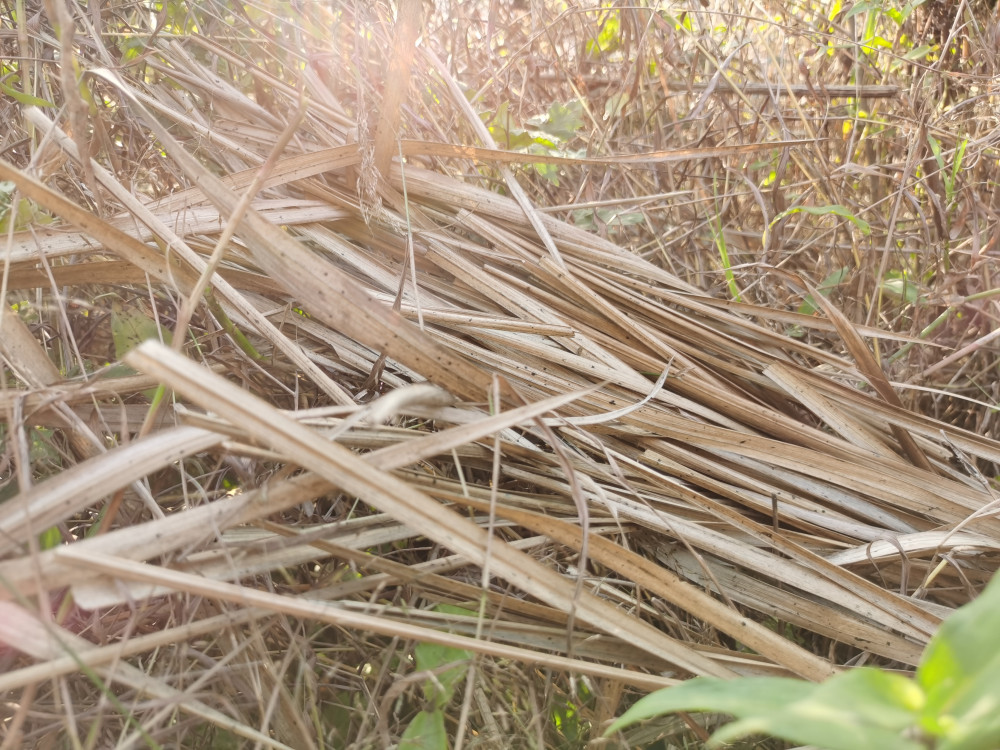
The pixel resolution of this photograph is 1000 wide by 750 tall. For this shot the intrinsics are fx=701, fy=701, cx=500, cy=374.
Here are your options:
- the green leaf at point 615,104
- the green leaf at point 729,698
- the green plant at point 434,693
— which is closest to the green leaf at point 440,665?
the green plant at point 434,693

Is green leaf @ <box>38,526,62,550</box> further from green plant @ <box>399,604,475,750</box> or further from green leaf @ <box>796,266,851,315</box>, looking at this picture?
green leaf @ <box>796,266,851,315</box>

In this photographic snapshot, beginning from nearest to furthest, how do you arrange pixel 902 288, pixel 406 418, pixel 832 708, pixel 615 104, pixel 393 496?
pixel 832 708
pixel 393 496
pixel 406 418
pixel 902 288
pixel 615 104

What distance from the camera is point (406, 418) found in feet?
Result: 2.92

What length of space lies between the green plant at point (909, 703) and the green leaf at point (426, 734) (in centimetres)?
34

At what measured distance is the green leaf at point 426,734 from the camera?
0.65m

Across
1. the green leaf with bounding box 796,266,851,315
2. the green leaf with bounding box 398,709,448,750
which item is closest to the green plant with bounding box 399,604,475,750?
the green leaf with bounding box 398,709,448,750

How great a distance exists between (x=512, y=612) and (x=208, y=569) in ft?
1.00

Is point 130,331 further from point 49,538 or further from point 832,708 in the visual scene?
point 832,708

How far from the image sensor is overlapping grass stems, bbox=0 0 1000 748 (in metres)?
0.61

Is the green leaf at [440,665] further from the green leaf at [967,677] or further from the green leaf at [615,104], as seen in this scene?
the green leaf at [615,104]

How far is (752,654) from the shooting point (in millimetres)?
740

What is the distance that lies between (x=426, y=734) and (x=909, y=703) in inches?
17.4

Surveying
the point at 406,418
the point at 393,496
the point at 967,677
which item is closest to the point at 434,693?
the point at 393,496

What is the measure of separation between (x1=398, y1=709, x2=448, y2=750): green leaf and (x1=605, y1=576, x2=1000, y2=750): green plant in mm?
339
